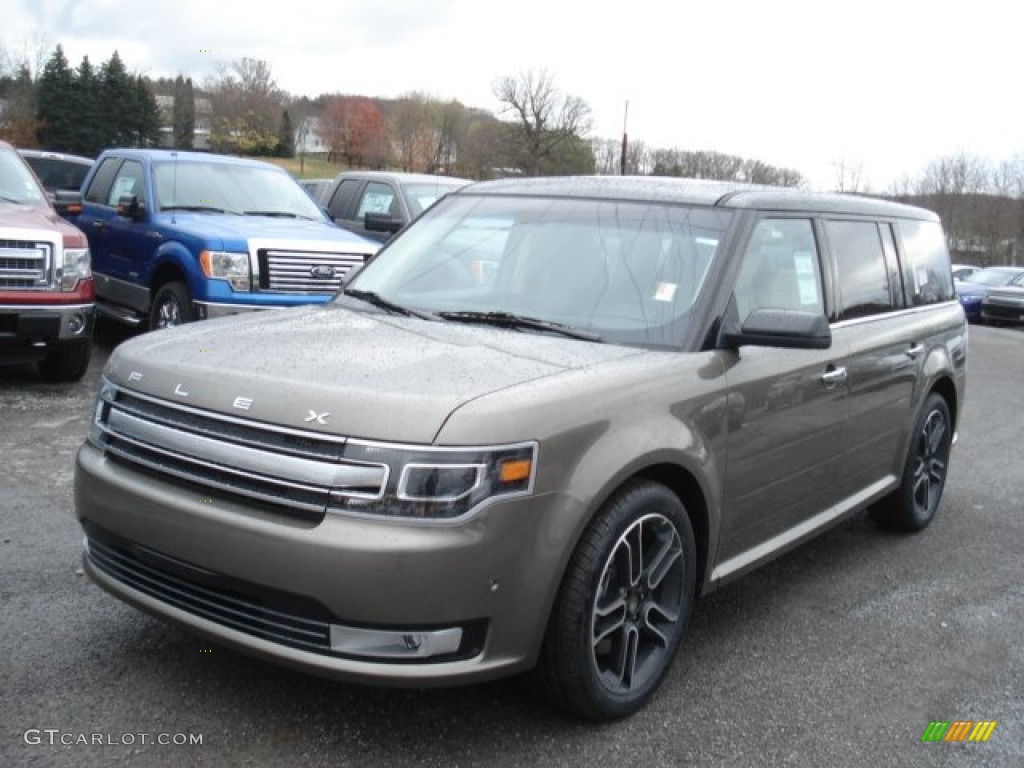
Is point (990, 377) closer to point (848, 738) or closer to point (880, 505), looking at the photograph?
point (880, 505)

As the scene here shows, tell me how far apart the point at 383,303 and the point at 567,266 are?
0.78 meters

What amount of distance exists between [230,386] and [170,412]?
245 millimetres

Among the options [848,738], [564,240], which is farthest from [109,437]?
[848,738]

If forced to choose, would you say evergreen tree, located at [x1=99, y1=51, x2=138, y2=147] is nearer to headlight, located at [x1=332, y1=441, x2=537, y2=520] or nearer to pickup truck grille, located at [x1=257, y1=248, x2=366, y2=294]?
pickup truck grille, located at [x1=257, y1=248, x2=366, y2=294]

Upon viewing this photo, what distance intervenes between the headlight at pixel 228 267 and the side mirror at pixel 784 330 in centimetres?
559

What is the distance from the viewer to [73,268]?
7.50 meters

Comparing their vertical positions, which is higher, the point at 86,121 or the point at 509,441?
the point at 86,121

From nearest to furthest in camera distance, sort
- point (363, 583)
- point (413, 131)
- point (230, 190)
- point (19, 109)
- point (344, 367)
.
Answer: point (363, 583) → point (344, 367) → point (230, 190) → point (19, 109) → point (413, 131)

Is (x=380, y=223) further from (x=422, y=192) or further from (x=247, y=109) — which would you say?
(x=247, y=109)

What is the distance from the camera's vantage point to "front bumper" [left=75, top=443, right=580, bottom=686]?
266 centimetres

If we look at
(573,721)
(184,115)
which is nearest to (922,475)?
(573,721)

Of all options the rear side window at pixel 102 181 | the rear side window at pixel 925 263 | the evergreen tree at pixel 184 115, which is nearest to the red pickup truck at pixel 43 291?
the rear side window at pixel 102 181

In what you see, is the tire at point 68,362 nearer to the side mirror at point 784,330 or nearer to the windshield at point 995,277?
the side mirror at point 784,330

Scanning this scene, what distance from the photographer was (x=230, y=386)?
2.93 m
